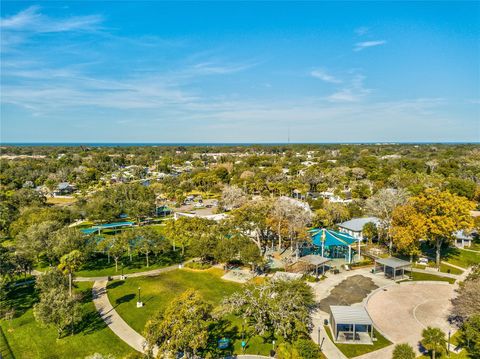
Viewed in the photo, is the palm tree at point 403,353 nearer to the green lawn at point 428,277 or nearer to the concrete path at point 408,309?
the concrete path at point 408,309

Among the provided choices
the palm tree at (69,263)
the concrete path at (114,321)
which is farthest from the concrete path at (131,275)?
the palm tree at (69,263)

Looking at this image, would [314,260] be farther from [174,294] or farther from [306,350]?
[306,350]

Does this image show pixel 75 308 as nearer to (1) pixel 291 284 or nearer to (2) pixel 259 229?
(1) pixel 291 284

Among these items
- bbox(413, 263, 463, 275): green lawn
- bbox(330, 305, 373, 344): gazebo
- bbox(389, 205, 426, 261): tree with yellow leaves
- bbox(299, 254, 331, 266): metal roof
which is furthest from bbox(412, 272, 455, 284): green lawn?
bbox(330, 305, 373, 344): gazebo

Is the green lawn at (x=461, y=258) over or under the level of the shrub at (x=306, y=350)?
under

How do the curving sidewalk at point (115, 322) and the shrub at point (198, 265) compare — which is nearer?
the curving sidewalk at point (115, 322)

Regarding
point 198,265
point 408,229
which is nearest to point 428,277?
point 408,229
